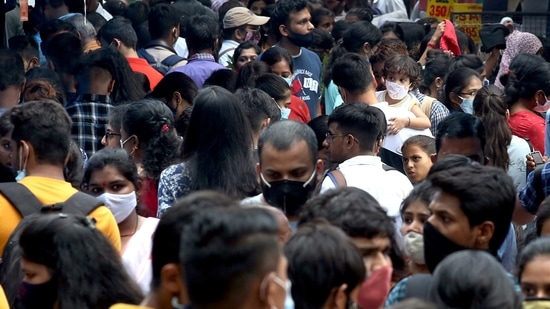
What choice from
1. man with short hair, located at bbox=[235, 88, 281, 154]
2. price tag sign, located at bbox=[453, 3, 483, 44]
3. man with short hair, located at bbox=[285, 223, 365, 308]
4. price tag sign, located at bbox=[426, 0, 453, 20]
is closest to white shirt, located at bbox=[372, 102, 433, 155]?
man with short hair, located at bbox=[235, 88, 281, 154]

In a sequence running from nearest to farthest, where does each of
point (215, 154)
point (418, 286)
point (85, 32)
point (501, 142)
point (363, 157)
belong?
point (418, 286), point (215, 154), point (363, 157), point (501, 142), point (85, 32)

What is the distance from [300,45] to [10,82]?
362cm

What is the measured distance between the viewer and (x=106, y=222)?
5352 millimetres

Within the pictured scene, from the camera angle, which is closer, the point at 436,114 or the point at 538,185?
the point at 538,185

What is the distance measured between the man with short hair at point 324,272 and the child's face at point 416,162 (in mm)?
3639

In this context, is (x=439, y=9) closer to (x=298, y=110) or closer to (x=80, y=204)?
(x=298, y=110)

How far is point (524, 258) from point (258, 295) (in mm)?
1936

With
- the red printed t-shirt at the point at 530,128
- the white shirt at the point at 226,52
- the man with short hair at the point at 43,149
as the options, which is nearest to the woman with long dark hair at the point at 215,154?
the man with short hair at the point at 43,149

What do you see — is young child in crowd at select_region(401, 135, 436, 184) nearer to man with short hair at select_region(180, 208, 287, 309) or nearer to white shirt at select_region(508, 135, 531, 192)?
white shirt at select_region(508, 135, 531, 192)

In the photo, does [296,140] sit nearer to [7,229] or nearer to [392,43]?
[7,229]

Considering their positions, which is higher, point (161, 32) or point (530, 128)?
point (161, 32)

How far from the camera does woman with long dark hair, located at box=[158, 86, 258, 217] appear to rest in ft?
19.0

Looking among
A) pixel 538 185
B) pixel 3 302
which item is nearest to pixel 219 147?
pixel 3 302

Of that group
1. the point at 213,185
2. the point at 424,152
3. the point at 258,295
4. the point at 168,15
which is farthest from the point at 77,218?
the point at 168,15
